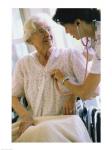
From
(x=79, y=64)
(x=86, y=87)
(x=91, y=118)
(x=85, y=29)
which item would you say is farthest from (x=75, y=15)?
(x=91, y=118)

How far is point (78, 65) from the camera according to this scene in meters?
1.46

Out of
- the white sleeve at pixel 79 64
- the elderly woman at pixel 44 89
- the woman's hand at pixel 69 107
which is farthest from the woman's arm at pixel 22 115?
the white sleeve at pixel 79 64

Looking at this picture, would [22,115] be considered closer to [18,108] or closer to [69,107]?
[18,108]

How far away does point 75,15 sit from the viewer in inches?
57.5

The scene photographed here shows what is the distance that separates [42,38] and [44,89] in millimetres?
222

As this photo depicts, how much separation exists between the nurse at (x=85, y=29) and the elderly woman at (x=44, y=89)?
4 centimetres

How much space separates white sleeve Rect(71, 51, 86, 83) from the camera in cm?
146

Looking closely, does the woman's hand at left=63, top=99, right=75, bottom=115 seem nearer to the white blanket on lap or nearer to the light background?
the white blanket on lap

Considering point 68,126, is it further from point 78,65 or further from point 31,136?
point 78,65

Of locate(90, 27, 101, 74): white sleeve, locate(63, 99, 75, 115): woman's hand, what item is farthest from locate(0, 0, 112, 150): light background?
locate(63, 99, 75, 115): woman's hand

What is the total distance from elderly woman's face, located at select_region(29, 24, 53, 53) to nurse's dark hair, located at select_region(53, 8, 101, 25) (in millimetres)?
62

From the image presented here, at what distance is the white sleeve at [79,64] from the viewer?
1.46 metres
